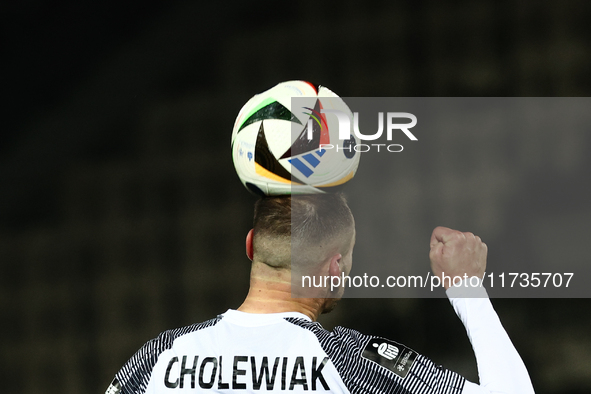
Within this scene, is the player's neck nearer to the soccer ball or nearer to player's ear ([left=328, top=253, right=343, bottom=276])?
player's ear ([left=328, top=253, right=343, bottom=276])

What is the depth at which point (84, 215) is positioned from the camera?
3.30 metres

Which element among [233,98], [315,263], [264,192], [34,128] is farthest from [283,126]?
[34,128]

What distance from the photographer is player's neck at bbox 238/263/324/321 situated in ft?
4.56

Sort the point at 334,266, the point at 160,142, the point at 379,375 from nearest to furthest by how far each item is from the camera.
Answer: the point at 379,375 < the point at 334,266 < the point at 160,142

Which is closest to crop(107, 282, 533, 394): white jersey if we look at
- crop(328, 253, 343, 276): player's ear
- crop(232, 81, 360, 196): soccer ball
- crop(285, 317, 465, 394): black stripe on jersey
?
crop(285, 317, 465, 394): black stripe on jersey

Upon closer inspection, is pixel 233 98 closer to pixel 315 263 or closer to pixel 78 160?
pixel 78 160

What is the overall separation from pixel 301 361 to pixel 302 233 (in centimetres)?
Result: 28

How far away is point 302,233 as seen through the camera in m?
1.40

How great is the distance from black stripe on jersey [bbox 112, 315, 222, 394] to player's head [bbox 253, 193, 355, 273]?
20cm

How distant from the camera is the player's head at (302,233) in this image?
140 centimetres

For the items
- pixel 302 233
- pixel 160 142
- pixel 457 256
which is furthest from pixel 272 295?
pixel 160 142

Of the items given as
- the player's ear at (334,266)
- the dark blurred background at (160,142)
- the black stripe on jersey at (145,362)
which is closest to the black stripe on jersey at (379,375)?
the player's ear at (334,266)

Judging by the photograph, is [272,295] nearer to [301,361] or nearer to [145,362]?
[301,361]

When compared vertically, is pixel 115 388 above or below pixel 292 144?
below
